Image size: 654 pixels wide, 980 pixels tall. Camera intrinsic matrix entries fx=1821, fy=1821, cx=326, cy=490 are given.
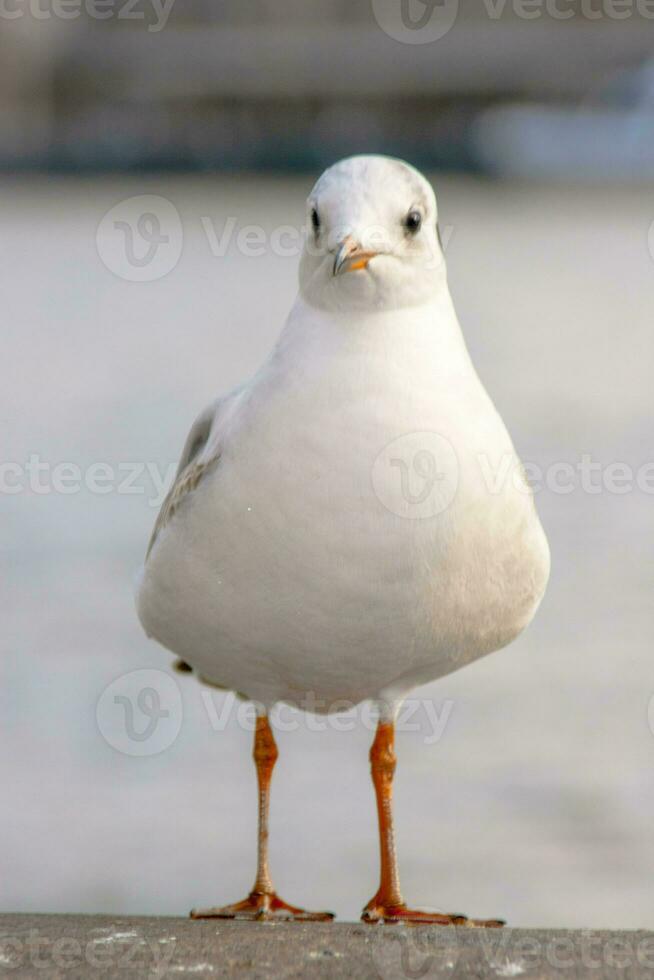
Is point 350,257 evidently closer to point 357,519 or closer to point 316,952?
point 357,519

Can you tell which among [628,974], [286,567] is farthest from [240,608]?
[628,974]

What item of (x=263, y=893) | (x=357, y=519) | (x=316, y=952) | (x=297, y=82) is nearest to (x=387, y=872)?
(x=263, y=893)

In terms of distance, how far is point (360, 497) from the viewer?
353 centimetres

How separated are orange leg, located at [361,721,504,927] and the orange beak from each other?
1103mm

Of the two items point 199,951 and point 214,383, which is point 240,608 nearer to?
point 199,951

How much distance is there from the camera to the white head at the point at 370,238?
3.64 m

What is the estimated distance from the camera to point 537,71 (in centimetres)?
2962

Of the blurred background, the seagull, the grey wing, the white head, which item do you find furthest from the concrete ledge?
the blurred background

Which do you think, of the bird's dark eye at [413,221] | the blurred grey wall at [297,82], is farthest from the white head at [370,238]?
the blurred grey wall at [297,82]

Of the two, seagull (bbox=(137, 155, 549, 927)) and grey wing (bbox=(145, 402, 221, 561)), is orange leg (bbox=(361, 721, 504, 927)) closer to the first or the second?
seagull (bbox=(137, 155, 549, 927))

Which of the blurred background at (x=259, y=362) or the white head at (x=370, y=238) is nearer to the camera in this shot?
the white head at (x=370, y=238)

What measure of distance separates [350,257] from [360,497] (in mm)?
476

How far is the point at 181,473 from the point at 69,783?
293 centimetres

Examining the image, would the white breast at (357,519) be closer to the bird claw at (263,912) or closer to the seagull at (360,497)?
the seagull at (360,497)
